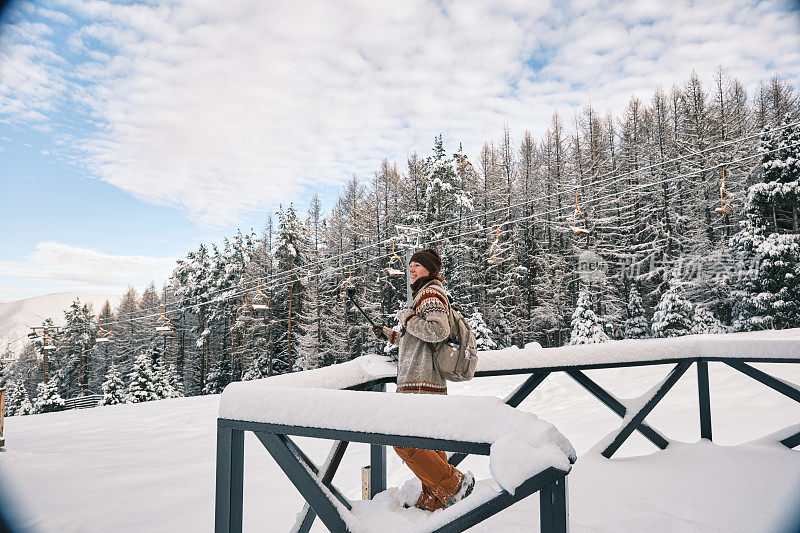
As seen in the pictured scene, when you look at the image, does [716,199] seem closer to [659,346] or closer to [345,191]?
[345,191]

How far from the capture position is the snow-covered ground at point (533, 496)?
2.34 m

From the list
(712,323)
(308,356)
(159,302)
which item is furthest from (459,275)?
(159,302)

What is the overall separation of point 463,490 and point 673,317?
24.0 metres

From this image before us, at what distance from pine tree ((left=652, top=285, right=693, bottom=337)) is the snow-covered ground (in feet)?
42.2

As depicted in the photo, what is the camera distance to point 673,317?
72.7 ft

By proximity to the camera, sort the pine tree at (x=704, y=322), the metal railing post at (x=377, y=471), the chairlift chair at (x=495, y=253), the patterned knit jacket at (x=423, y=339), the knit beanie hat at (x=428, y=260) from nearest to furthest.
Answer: the patterned knit jacket at (x=423, y=339), the knit beanie hat at (x=428, y=260), the metal railing post at (x=377, y=471), the chairlift chair at (x=495, y=253), the pine tree at (x=704, y=322)

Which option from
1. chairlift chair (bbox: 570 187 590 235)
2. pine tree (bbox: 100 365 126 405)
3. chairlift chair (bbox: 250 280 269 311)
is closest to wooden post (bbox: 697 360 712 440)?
chairlift chair (bbox: 570 187 590 235)

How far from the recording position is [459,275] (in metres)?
30.0

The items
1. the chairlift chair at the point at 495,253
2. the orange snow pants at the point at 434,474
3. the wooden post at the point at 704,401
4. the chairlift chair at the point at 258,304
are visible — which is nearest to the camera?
the orange snow pants at the point at 434,474

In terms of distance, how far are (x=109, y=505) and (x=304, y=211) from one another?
34.0m

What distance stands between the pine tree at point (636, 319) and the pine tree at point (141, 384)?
30344 millimetres

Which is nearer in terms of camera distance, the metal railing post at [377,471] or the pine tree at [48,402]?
the metal railing post at [377,471]

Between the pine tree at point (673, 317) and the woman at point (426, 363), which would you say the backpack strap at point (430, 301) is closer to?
the woman at point (426, 363)

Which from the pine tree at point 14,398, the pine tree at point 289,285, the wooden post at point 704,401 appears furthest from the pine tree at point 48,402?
the wooden post at point 704,401
